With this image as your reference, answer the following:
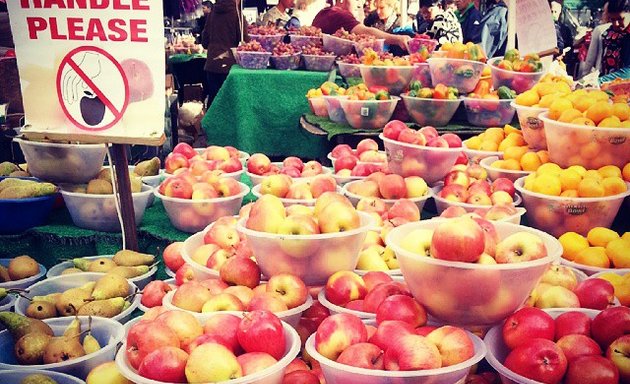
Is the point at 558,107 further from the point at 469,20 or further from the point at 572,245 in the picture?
the point at 469,20

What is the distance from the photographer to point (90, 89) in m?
2.10

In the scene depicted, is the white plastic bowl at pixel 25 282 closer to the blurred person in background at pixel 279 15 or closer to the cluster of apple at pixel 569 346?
the cluster of apple at pixel 569 346

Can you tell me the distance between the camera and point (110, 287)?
216 centimetres

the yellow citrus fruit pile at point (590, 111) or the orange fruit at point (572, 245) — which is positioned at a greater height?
the yellow citrus fruit pile at point (590, 111)

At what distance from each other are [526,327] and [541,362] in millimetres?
120

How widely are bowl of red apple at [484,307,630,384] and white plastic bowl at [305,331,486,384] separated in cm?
9

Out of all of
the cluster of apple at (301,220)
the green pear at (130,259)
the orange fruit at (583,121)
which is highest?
the orange fruit at (583,121)

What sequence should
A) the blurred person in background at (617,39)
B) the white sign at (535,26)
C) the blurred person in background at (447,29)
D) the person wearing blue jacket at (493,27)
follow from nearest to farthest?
1. the white sign at (535,26)
2. the blurred person in background at (617,39)
3. the blurred person in background at (447,29)
4. the person wearing blue jacket at (493,27)

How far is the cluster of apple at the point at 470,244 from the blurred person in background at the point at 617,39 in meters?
5.67

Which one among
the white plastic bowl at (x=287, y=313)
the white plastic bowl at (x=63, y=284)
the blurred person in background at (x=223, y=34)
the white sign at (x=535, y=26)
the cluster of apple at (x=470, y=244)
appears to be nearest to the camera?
the cluster of apple at (x=470, y=244)

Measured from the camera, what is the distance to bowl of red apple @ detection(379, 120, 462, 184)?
269 centimetres

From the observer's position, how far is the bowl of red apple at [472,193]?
8.15 ft

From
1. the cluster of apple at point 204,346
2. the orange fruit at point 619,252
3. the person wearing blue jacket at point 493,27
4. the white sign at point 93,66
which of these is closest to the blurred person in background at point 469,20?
the person wearing blue jacket at point 493,27

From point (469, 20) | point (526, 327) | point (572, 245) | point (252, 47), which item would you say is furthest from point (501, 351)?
point (469, 20)
